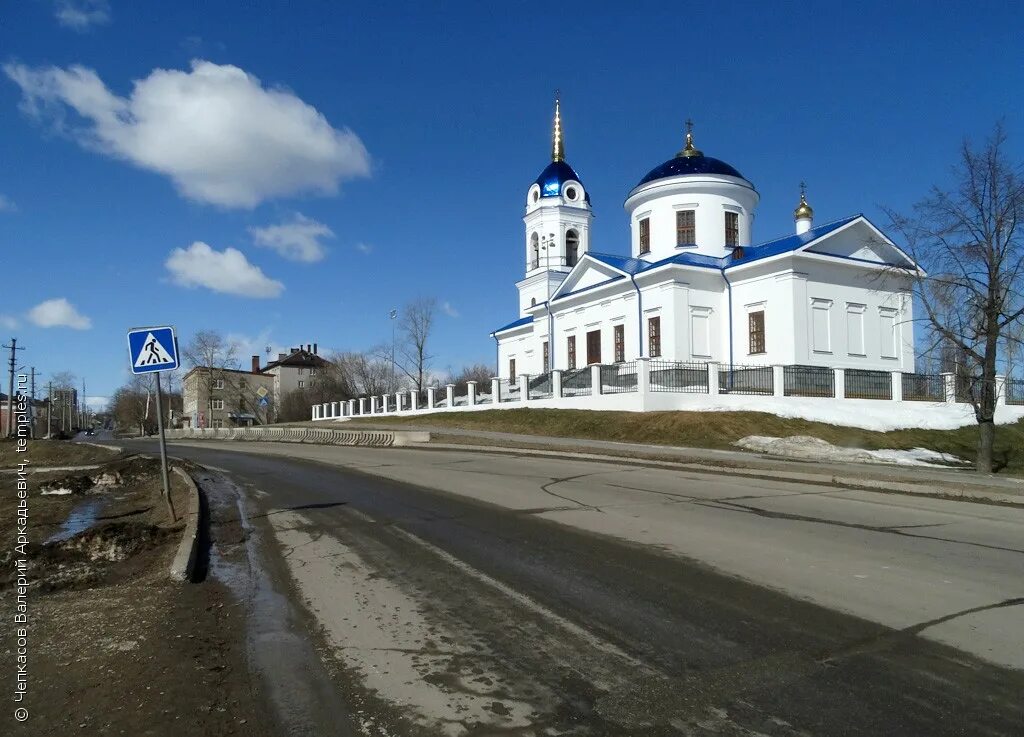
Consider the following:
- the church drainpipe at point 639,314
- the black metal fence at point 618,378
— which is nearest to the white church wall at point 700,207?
the church drainpipe at point 639,314

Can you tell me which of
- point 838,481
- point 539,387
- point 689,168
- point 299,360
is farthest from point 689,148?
point 299,360

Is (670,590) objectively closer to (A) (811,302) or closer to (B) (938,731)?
(B) (938,731)

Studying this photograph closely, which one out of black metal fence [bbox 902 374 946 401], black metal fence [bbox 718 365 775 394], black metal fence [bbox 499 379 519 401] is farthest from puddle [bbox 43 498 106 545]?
black metal fence [bbox 902 374 946 401]

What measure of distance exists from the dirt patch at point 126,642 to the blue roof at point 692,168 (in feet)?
125

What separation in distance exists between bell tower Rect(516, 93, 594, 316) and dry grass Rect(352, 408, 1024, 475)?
24.2m

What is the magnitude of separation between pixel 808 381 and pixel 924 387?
5.93 metres

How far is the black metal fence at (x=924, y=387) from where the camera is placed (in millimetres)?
30766

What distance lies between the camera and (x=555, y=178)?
54344 mm

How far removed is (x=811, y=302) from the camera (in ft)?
114

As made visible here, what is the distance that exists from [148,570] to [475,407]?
102ft

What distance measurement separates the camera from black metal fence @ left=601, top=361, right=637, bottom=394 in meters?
30.3

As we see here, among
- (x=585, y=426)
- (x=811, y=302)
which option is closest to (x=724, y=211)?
(x=811, y=302)

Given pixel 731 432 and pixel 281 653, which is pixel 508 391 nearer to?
pixel 731 432

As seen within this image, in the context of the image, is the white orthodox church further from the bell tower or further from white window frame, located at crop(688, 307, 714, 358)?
the bell tower
